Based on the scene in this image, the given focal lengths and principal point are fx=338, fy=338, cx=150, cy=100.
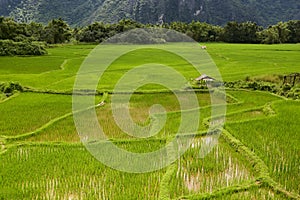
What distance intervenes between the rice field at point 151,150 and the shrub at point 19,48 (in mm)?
15955

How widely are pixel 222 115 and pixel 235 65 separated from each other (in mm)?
12220

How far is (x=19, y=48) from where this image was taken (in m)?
27.5

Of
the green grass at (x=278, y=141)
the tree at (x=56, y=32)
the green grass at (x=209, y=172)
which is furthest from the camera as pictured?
the tree at (x=56, y=32)

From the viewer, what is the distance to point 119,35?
40.6 meters

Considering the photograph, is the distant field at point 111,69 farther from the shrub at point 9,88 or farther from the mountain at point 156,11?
the mountain at point 156,11

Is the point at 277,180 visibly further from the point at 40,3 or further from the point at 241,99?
the point at 40,3

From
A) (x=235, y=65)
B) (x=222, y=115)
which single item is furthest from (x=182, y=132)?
(x=235, y=65)

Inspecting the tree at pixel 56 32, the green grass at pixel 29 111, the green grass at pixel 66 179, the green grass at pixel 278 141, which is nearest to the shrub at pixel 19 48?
the tree at pixel 56 32

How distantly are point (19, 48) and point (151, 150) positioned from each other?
78.0 ft

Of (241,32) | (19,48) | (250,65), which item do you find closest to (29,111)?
(250,65)

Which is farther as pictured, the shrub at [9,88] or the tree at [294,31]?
the tree at [294,31]

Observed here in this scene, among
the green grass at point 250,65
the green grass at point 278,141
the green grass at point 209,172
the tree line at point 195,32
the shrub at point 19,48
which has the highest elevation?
the tree line at point 195,32

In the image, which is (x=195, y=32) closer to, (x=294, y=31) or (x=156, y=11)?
(x=294, y=31)

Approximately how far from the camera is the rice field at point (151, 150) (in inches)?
208
